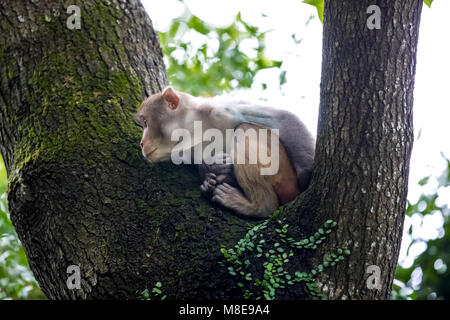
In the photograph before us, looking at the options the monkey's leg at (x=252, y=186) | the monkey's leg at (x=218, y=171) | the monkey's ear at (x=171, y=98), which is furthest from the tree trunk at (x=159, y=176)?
the monkey's ear at (x=171, y=98)

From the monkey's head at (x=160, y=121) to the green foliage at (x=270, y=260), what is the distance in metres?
1.14

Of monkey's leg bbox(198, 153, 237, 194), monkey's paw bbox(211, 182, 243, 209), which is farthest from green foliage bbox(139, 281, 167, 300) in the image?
monkey's leg bbox(198, 153, 237, 194)

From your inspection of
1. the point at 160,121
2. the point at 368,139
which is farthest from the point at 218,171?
the point at 368,139

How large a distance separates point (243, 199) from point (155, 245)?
2.92 ft

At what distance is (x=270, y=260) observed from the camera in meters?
3.49

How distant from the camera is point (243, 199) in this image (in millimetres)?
4238

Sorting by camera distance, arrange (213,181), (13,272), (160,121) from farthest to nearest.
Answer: (13,272)
(160,121)
(213,181)

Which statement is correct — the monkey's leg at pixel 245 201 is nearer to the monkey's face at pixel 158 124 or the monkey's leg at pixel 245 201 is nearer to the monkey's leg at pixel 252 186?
the monkey's leg at pixel 252 186

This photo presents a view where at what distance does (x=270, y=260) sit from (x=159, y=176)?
1139 mm

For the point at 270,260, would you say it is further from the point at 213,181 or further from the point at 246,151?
the point at 246,151

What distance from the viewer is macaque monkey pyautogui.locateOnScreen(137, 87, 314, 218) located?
4262 mm

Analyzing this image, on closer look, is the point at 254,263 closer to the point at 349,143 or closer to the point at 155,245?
the point at 155,245

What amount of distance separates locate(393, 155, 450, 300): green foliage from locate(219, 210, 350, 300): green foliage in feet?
7.73

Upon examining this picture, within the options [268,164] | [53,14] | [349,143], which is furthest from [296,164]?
[53,14]
